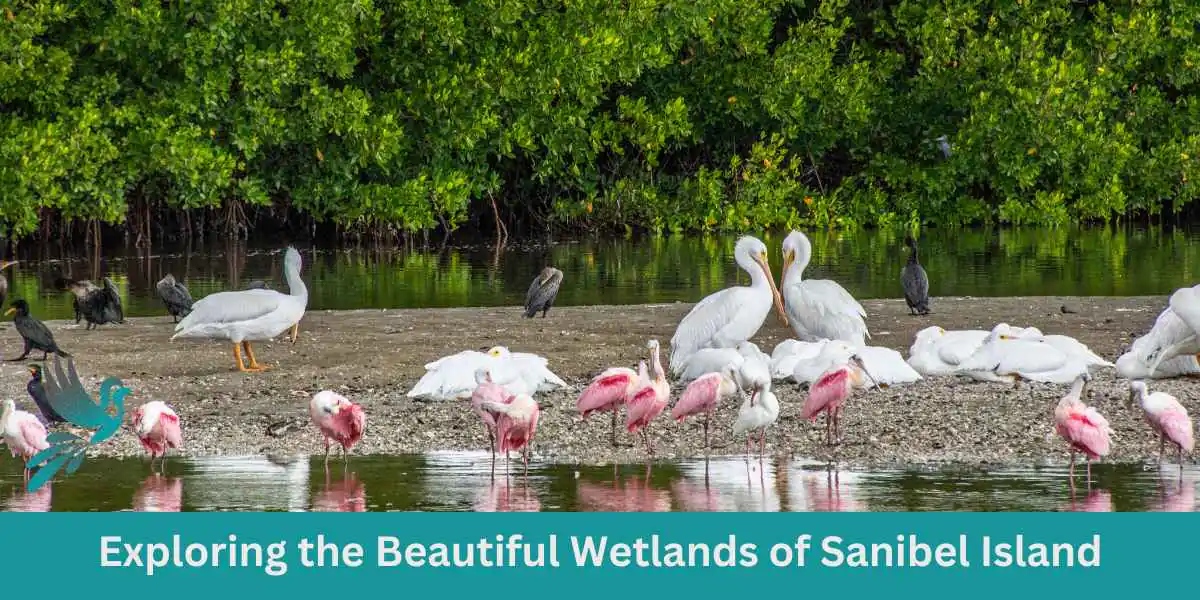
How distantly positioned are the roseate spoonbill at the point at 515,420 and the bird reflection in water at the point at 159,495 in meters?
1.55

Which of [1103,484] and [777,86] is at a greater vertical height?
[777,86]

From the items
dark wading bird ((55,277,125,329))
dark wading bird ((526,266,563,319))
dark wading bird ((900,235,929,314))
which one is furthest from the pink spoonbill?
dark wading bird ((55,277,125,329))

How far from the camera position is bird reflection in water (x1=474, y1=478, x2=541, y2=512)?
898 centimetres

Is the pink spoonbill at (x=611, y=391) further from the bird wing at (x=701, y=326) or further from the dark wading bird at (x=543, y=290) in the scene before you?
the dark wading bird at (x=543, y=290)

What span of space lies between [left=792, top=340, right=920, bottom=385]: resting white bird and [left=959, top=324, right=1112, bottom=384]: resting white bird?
404 millimetres

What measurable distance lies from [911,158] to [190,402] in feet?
97.4

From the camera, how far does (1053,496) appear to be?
9133 mm

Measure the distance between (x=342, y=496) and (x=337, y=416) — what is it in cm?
83

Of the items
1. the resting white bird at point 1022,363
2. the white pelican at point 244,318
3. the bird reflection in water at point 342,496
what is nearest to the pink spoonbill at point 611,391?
the bird reflection in water at point 342,496

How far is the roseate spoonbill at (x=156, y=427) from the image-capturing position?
9984 millimetres

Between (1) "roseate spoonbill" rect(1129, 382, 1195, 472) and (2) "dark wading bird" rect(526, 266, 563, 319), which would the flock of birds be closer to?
Result: (1) "roseate spoonbill" rect(1129, 382, 1195, 472)

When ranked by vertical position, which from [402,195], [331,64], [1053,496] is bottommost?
[1053,496]

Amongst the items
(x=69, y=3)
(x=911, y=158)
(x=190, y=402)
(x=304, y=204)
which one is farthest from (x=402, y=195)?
(x=190, y=402)

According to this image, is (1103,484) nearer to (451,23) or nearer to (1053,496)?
(1053,496)
